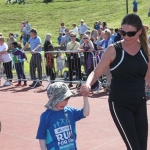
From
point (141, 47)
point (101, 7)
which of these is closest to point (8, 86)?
point (141, 47)

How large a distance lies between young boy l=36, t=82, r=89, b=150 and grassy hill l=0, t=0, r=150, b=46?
3725cm

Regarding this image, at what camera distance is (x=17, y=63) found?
14070 millimetres

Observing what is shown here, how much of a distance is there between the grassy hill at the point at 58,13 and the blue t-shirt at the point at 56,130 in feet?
122

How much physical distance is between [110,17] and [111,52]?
41199mm

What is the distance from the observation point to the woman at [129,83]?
4.27 m

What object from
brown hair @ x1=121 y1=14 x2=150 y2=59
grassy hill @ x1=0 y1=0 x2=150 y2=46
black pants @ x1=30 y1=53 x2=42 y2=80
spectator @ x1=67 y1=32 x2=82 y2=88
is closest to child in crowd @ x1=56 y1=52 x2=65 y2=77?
black pants @ x1=30 y1=53 x2=42 y2=80

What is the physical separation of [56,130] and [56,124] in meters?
0.06

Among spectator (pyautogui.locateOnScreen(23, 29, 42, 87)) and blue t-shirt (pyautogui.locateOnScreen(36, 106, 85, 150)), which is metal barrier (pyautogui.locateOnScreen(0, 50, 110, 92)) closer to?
spectator (pyautogui.locateOnScreen(23, 29, 42, 87))

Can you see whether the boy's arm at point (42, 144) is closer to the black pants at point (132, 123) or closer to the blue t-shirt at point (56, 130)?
the blue t-shirt at point (56, 130)

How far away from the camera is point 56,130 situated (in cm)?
411

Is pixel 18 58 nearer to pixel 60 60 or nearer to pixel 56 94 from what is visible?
pixel 60 60

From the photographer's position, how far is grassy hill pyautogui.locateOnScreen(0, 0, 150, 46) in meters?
44.6

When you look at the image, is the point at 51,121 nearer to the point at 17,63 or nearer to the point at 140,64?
the point at 140,64

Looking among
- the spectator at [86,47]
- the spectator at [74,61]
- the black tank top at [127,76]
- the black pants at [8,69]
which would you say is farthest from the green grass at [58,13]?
the black tank top at [127,76]
